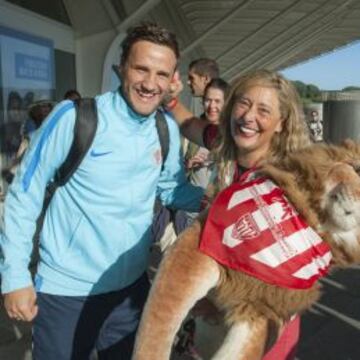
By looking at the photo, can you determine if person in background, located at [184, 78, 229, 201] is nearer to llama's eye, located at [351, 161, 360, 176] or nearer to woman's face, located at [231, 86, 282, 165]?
woman's face, located at [231, 86, 282, 165]

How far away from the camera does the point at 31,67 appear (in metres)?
8.16

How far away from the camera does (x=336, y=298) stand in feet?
16.8

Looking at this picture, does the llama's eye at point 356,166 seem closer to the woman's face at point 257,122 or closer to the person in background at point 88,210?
the woman's face at point 257,122

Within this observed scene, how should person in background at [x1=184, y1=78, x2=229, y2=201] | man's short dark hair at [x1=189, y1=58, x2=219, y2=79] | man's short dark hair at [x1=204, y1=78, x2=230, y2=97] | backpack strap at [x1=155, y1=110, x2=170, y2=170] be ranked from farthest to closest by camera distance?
man's short dark hair at [x1=189, y1=58, x2=219, y2=79] → man's short dark hair at [x1=204, y1=78, x2=230, y2=97] → person in background at [x1=184, y1=78, x2=229, y2=201] → backpack strap at [x1=155, y1=110, x2=170, y2=170]

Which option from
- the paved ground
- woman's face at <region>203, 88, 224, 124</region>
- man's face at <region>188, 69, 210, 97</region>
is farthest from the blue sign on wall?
woman's face at <region>203, 88, 224, 124</region>

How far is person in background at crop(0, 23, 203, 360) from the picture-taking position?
84.4 inches

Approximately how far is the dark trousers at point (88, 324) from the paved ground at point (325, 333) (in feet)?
5.20

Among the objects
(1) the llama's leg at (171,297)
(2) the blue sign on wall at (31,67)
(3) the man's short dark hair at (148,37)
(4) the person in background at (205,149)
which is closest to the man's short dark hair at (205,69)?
(4) the person in background at (205,149)

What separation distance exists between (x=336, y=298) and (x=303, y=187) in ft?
12.1

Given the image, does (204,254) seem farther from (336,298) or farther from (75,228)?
(336,298)

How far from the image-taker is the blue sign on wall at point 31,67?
25.6ft

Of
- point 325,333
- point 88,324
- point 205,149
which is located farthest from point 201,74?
point 88,324

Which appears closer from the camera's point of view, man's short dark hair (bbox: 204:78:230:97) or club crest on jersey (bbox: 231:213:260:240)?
club crest on jersey (bbox: 231:213:260:240)

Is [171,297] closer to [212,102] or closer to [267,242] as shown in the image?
[267,242]
